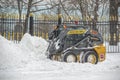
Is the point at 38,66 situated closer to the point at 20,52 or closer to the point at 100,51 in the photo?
the point at 20,52

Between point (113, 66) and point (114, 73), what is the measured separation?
1.44 meters

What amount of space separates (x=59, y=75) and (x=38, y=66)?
178 centimetres

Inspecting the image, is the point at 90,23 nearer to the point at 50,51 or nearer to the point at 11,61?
the point at 50,51

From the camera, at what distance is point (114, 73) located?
11828 millimetres

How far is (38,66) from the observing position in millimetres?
12898

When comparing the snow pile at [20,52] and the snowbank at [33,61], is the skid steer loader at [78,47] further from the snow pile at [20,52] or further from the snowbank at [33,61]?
the snow pile at [20,52]

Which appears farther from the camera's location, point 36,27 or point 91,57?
point 36,27

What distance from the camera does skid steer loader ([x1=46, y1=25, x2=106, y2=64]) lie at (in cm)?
1392

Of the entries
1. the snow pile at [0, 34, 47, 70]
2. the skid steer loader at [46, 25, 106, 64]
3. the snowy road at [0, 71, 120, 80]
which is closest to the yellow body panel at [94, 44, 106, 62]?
the skid steer loader at [46, 25, 106, 64]

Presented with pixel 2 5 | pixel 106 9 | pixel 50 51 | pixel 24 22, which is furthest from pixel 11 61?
pixel 106 9

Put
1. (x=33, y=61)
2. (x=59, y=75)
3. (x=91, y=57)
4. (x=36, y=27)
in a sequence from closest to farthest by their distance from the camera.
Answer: (x=59, y=75) → (x=33, y=61) → (x=91, y=57) → (x=36, y=27)

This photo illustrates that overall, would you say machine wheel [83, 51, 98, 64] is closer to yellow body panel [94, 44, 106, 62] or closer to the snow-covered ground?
A: yellow body panel [94, 44, 106, 62]

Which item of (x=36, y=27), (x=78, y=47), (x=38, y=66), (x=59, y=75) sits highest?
(x=36, y=27)

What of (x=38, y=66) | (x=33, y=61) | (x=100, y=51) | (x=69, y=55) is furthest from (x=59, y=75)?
(x=100, y=51)
